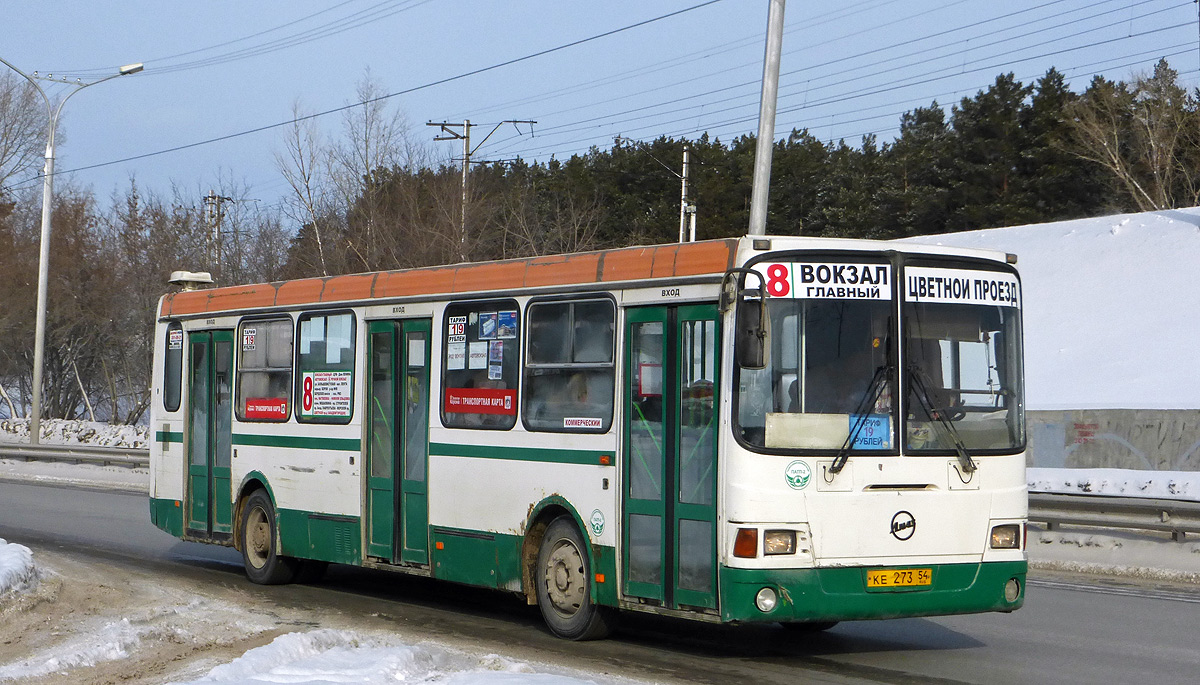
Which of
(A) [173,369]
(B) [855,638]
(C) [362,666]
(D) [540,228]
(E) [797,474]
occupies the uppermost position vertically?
(D) [540,228]

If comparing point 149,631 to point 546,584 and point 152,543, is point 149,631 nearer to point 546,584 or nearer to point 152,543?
point 546,584

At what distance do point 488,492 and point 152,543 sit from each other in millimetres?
8145

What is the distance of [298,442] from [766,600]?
594 centimetres

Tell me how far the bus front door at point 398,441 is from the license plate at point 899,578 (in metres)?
4.11

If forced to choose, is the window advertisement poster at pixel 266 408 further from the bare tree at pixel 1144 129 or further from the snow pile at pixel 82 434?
the bare tree at pixel 1144 129

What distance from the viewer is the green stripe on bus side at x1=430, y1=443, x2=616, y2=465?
31.4ft

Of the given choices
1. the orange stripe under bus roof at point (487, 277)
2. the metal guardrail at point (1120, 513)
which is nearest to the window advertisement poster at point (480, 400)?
the orange stripe under bus roof at point (487, 277)

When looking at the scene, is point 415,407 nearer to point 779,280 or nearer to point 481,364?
point 481,364

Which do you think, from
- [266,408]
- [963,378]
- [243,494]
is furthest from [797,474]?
[243,494]

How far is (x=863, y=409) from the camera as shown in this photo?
8.58m

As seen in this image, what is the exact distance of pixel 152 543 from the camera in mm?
17047

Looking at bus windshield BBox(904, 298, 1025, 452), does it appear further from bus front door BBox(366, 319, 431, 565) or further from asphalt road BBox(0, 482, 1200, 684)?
bus front door BBox(366, 319, 431, 565)

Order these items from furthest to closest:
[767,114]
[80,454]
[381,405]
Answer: [80,454] < [767,114] < [381,405]

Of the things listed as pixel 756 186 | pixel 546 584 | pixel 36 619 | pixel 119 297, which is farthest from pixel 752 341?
pixel 119 297
